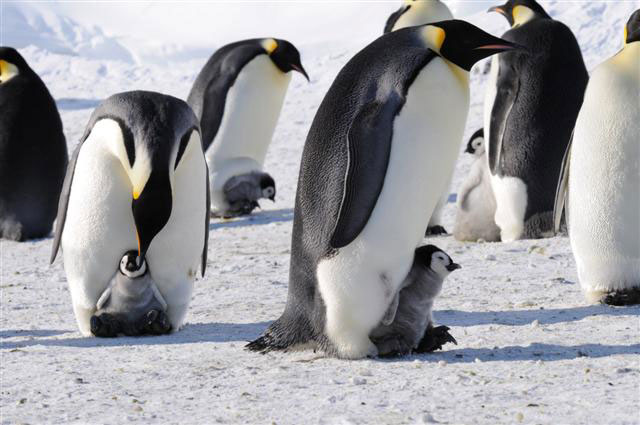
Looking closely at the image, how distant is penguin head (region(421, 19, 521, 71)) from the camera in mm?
3605

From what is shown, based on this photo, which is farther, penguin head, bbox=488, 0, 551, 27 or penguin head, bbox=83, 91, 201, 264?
penguin head, bbox=488, 0, 551, 27

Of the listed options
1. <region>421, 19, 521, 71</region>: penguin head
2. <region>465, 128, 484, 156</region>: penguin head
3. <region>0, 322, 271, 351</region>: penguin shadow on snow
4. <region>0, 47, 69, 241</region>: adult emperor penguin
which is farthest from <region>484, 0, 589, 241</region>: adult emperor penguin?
<region>0, 47, 69, 241</region>: adult emperor penguin

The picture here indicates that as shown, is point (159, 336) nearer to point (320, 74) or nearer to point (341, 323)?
point (341, 323)

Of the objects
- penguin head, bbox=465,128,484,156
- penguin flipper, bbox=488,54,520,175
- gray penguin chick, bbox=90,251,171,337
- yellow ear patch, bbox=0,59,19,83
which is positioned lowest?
gray penguin chick, bbox=90,251,171,337

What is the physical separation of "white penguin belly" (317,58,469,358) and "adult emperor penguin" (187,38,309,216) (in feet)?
17.8

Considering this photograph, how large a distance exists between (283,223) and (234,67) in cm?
153

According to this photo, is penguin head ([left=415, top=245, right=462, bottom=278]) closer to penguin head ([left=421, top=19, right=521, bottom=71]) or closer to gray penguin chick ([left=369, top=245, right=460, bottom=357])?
gray penguin chick ([left=369, top=245, right=460, bottom=357])

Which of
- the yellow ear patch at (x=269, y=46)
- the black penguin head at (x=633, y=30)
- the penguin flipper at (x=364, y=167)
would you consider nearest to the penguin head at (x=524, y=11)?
the yellow ear patch at (x=269, y=46)

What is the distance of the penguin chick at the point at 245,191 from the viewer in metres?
8.89

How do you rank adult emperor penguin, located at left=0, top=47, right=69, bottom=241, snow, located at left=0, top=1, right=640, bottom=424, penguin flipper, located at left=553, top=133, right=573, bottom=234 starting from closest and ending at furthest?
snow, located at left=0, top=1, right=640, bottom=424
penguin flipper, located at left=553, top=133, right=573, bottom=234
adult emperor penguin, located at left=0, top=47, right=69, bottom=241

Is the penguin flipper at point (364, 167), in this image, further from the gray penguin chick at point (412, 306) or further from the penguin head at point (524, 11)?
the penguin head at point (524, 11)

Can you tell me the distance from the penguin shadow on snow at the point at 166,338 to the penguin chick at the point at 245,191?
437cm

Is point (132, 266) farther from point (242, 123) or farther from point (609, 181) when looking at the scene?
point (242, 123)

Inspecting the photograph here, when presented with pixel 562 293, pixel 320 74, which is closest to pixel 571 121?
pixel 562 293
